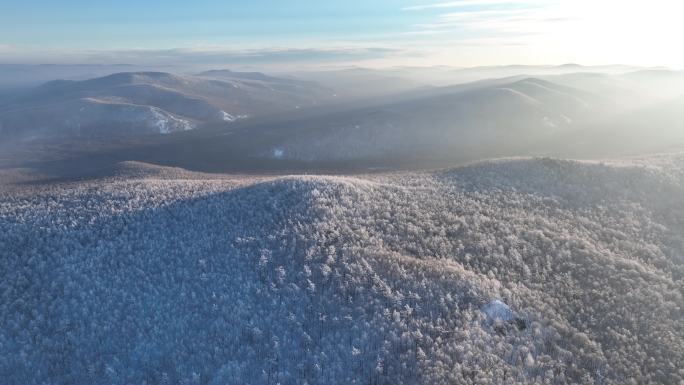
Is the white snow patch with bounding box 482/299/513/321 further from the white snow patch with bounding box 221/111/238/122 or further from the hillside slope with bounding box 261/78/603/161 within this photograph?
the white snow patch with bounding box 221/111/238/122

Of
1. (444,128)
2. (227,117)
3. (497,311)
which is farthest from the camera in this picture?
(227,117)

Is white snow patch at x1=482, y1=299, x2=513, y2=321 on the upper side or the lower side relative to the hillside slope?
lower

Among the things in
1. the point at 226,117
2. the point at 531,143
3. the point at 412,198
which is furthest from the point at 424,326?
the point at 226,117

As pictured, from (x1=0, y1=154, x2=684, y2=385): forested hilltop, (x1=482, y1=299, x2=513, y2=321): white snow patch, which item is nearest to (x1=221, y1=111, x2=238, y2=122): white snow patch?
(x1=0, y1=154, x2=684, y2=385): forested hilltop

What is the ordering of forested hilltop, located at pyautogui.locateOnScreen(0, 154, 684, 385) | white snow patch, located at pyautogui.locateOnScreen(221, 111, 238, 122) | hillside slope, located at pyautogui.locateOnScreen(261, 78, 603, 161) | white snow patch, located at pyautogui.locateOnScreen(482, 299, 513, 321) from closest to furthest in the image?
1. forested hilltop, located at pyautogui.locateOnScreen(0, 154, 684, 385)
2. white snow patch, located at pyautogui.locateOnScreen(482, 299, 513, 321)
3. hillside slope, located at pyautogui.locateOnScreen(261, 78, 603, 161)
4. white snow patch, located at pyautogui.locateOnScreen(221, 111, 238, 122)

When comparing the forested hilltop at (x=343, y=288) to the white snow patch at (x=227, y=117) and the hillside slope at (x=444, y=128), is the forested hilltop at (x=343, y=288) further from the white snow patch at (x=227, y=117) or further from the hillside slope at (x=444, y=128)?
the white snow patch at (x=227, y=117)

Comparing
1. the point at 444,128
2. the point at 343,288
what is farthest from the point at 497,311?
the point at 444,128

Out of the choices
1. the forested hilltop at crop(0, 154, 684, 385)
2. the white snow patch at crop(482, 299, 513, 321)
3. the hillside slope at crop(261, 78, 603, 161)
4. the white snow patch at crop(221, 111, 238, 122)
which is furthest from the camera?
the white snow patch at crop(221, 111, 238, 122)

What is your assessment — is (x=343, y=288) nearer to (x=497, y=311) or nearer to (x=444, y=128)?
(x=497, y=311)

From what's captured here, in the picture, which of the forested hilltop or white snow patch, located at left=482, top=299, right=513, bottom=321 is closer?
the forested hilltop
